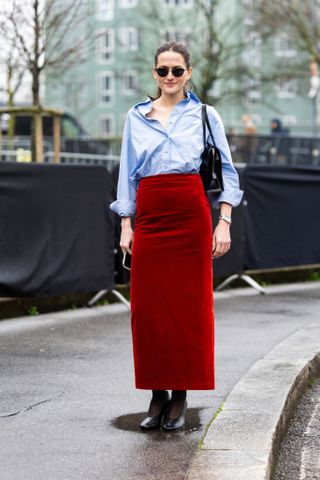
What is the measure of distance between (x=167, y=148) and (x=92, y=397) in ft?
5.44

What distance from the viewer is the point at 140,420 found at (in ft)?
19.5

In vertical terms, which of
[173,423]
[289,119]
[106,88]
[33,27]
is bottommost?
[173,423]

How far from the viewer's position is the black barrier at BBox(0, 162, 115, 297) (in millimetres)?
10156

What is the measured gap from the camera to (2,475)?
4801mm

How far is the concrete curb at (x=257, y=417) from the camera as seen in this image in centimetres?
473


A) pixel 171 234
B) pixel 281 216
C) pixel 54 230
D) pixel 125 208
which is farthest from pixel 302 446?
pixel 281 216

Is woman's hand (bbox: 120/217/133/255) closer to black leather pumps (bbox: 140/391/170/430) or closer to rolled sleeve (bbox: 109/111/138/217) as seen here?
rolled sleeve (bbox: 109/111/138/217)

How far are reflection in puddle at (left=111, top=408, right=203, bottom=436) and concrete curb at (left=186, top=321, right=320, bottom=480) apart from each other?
0.53ft

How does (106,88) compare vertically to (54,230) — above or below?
above

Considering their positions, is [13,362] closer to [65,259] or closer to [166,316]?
[166,316]

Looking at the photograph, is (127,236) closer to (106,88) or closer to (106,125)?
(106,125)

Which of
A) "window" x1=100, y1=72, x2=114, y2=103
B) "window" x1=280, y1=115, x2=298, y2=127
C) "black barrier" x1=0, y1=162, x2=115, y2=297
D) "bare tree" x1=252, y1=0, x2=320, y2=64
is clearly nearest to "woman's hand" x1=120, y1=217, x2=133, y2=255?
"black barrier" x1=0, y1=162, x2=115, y2=297

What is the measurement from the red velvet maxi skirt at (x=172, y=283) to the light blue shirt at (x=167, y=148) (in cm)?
7

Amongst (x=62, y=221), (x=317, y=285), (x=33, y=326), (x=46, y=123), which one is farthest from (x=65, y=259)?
(x=46, y=123)
